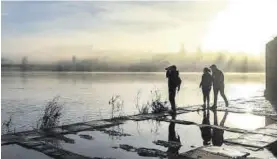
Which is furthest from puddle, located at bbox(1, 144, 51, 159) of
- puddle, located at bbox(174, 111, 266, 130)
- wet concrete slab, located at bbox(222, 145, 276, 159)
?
puddle, located at bbox(174, 111, 266, 130)

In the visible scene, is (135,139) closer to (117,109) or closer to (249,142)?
(249,142)

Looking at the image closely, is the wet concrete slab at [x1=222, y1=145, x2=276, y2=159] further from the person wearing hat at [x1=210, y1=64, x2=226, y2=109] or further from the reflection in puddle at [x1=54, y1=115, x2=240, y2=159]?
the person wearing hat at [x1=210, y1=64, x2=226, y2=109]

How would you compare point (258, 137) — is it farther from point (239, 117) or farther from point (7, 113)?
point (7, 113)

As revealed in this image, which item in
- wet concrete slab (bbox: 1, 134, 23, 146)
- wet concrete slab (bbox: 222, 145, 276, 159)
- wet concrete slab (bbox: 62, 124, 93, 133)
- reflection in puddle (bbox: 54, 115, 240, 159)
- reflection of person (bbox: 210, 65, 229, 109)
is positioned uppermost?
reflection of person (bbox: 210, 65, 229, 109)

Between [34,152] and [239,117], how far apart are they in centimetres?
443

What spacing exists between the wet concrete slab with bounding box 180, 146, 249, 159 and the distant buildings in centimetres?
748

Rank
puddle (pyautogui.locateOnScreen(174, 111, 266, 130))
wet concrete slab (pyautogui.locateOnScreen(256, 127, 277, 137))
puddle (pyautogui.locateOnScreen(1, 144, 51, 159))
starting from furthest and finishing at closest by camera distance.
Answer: puddle (pyautogui.locateOnScreen(174, 111, 266, 130)) → wet concrete slab (pyautogui.locateOnScreen(256, 127, 277, 137)) → puddle (pyautogui.locateOnScreen(1, 144, 51, 159))

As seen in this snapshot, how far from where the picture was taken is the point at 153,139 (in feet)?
16.4

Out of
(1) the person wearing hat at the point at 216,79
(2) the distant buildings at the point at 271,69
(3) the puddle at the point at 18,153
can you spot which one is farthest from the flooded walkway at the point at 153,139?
(2) the distant buildings at the point at 271,69

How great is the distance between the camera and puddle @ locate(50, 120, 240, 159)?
434cm

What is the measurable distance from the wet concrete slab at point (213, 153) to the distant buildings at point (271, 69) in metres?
7.48

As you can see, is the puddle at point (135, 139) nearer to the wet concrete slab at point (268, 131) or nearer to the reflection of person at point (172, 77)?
the wet concrete slab at point (268, 131)

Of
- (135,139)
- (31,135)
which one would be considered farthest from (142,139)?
(31,135)

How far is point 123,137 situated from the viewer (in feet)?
16.8
